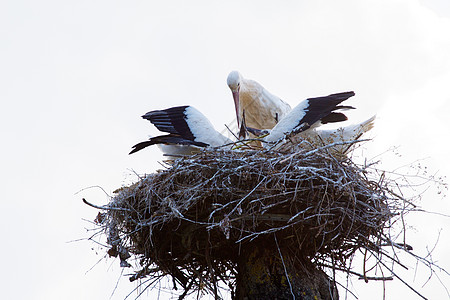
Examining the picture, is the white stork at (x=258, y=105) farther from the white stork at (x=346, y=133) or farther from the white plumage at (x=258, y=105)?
the white stork at (x=346, y=133)

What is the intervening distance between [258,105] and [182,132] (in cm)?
135

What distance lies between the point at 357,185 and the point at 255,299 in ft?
2.60

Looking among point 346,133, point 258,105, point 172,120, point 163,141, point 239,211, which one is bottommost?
point 239,211

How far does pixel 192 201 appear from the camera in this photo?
11.6 feet

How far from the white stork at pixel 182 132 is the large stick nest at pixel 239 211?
0.57 meters

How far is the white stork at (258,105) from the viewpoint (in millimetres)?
5680

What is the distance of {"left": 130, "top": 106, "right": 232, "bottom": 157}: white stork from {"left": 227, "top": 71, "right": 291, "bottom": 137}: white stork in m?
1.05

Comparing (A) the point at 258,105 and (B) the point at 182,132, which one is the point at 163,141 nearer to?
(B) the point at 182,132

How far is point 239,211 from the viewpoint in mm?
3352

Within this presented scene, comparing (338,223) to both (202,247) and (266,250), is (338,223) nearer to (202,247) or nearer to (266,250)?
(266,250)

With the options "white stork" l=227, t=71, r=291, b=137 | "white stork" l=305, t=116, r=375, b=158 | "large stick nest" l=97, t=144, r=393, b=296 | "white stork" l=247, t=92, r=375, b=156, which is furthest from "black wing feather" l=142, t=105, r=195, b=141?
"white stork" l=227, t=71, r=291, b=137

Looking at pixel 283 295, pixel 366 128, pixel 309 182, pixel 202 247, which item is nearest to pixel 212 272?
pixel 202 247

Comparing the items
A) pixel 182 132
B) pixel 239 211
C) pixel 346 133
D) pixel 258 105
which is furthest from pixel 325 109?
pixel 258 105

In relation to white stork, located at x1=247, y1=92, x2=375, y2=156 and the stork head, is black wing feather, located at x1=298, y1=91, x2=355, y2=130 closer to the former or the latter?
white stork, located at x1=247, y1=92, x2=375, y2=156
